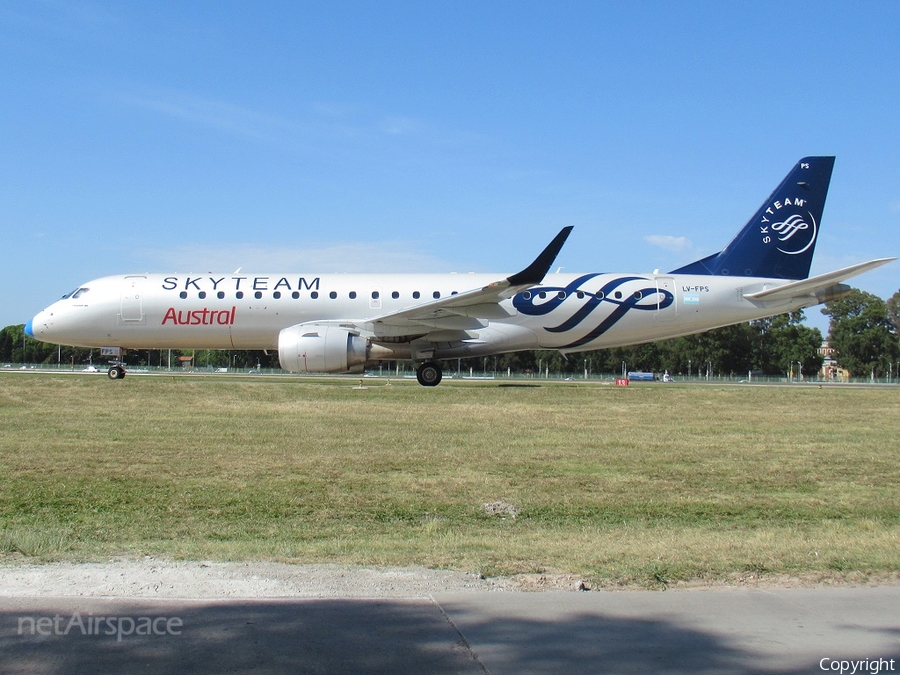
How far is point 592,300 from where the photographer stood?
25016 millimetres

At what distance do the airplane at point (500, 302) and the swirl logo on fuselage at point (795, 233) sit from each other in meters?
0.03

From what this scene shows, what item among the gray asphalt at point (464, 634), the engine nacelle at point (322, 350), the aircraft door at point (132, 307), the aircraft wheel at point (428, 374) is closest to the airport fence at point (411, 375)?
the aircraft door at point (132, 307)

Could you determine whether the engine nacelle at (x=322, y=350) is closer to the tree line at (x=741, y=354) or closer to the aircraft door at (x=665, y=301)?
the aircraft door at (x=665, y=301)

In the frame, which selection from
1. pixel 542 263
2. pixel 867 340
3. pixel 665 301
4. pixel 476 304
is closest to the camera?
pixel 542 263

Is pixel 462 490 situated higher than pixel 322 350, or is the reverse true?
pixel 322 350

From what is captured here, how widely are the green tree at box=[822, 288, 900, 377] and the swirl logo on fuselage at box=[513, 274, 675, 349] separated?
7818 cm

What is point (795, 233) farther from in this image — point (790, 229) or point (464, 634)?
point (464, 634)

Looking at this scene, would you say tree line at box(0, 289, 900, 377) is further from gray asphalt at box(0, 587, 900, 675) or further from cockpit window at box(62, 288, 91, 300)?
gray asphalt at box(0, 587, 900, 675)

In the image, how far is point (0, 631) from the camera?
4.22m

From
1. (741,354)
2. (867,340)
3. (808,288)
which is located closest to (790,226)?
(808,288)

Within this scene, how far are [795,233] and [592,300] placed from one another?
264 inches

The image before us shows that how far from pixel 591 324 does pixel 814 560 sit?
19.4m

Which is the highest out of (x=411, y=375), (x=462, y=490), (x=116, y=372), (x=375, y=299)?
(x=375, y=299)

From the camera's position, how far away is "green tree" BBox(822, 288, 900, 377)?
95.0 meters
